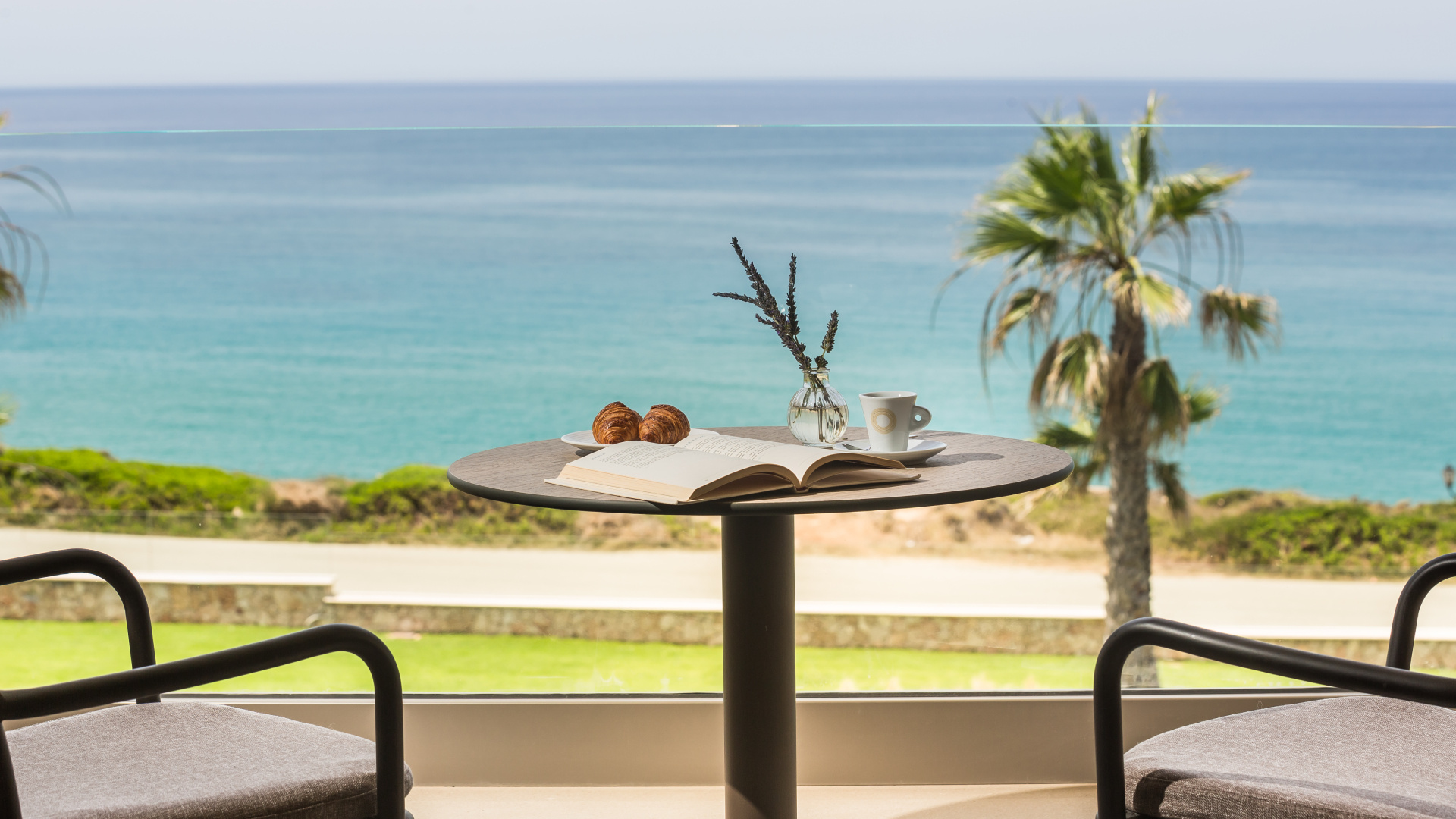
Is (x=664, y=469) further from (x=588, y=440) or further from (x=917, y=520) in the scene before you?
(x=917, y=520)

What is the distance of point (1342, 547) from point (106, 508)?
1148 centimetres

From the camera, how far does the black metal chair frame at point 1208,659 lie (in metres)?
0.99

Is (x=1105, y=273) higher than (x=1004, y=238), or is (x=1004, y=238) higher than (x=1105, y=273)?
(x=1004, y=238)

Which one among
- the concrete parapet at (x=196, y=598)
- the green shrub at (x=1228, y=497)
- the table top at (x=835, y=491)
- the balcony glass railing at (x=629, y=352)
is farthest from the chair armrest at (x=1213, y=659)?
the green shrub at (x=1228, y=497)

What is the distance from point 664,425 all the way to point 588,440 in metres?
0.12

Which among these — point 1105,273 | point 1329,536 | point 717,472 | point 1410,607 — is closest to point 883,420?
point 717,472

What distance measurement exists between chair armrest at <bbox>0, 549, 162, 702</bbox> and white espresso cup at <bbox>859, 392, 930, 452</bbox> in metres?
0.94

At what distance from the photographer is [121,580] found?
1410mm

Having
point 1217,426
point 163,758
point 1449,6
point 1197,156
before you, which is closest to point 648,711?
point 163,758

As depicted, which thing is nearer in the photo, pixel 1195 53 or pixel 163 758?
pixel 163 758

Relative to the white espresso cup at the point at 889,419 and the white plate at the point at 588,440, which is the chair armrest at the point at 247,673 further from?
the white espresso cup at the point at 889,419

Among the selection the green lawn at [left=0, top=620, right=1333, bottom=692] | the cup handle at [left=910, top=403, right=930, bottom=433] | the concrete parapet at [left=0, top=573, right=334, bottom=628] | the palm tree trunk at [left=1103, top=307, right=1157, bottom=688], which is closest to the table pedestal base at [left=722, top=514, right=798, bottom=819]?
the cup handle at [left=910, top=403, right=930, bottom=433]

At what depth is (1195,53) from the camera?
3.61m

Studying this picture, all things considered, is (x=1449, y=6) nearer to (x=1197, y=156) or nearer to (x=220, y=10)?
(x=220, y=10)
